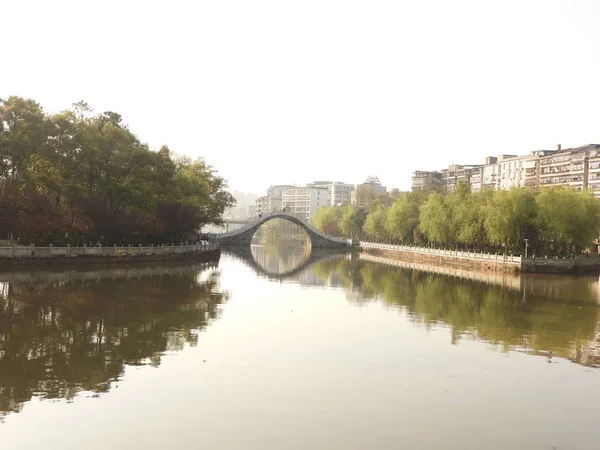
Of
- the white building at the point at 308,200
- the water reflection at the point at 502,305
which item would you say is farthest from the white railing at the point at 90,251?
the white building at the point at 308,200

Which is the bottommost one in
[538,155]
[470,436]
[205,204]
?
[470,436]

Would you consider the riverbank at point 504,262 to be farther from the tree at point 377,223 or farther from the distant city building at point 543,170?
the tree at point 377,223

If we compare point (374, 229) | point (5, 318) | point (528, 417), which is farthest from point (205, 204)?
point (528, 417)

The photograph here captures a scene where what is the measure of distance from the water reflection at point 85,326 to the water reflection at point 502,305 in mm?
9239

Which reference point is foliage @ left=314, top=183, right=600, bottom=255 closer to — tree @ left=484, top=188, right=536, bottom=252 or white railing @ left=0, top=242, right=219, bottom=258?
tree @ left=484, top=188, right=536, bottom=252

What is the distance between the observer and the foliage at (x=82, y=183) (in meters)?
38.9

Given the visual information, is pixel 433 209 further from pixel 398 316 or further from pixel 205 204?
pixel 398 316

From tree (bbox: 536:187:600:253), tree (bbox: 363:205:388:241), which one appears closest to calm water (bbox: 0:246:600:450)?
tree (bbox: 536:187:600:253)

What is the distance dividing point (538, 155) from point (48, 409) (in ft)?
306

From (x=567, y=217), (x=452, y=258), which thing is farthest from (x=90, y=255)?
(x=567, y=217)

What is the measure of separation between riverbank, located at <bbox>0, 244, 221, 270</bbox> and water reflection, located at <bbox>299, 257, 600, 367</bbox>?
12028 millimetres

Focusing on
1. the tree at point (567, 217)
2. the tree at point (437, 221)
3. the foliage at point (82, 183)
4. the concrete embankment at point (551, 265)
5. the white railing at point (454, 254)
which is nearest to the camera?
the foliage at point (82, 183)

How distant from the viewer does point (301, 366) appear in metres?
16.2

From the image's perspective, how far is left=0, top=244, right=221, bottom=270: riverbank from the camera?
120 feet
